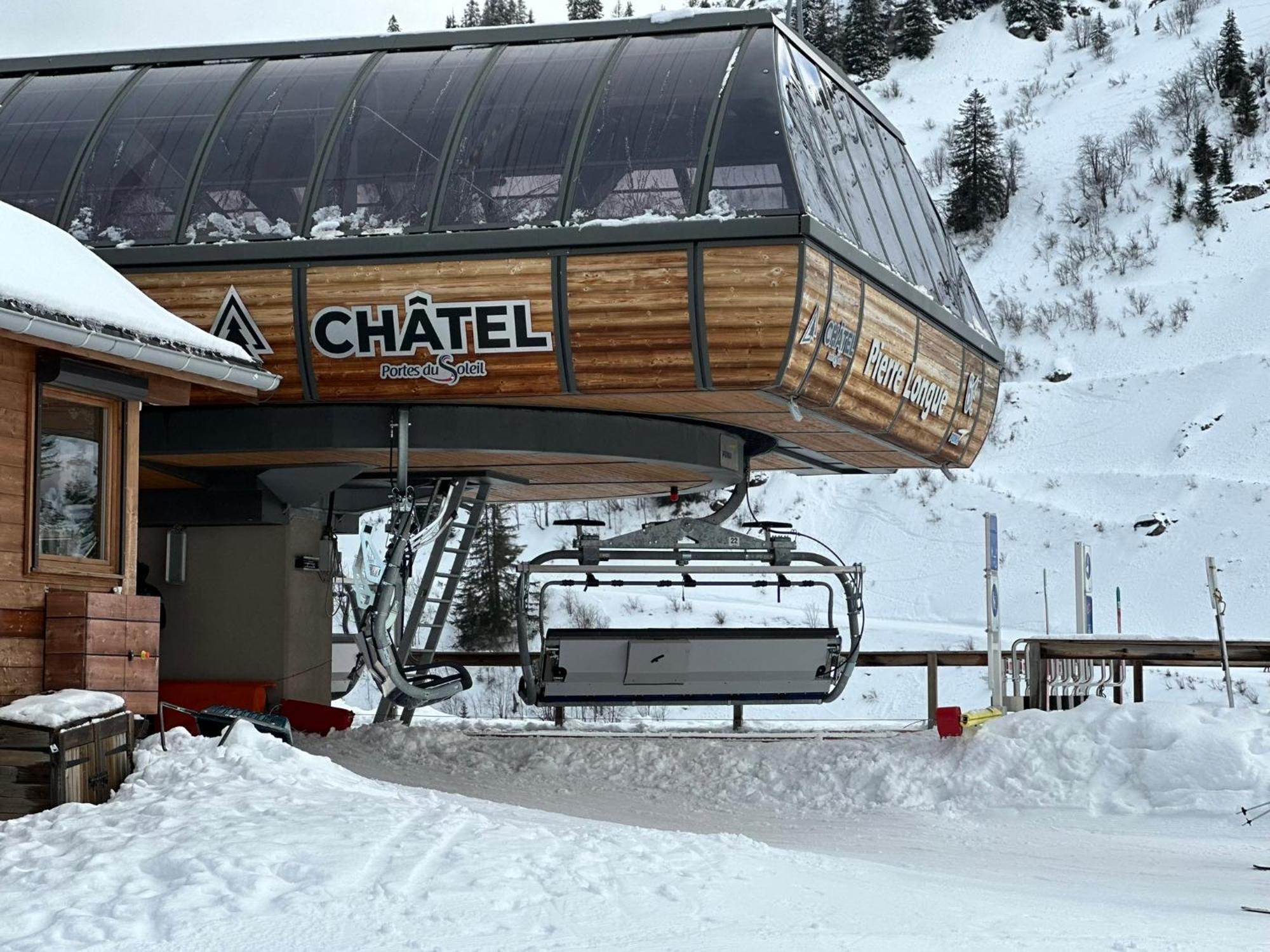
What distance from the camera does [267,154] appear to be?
14.7m

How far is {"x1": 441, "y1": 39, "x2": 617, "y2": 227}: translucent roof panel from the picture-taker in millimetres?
13828

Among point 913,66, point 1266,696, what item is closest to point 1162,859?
point 1266,696

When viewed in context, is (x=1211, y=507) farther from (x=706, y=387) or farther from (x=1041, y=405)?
(x=706, y=387)

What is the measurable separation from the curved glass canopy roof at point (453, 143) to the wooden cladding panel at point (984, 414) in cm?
262

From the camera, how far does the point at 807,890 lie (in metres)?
7.87

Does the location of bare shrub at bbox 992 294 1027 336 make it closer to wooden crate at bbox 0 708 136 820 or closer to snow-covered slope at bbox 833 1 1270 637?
snow-covered slope at bbox 833 1 1270 637

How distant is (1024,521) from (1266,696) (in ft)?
53.7

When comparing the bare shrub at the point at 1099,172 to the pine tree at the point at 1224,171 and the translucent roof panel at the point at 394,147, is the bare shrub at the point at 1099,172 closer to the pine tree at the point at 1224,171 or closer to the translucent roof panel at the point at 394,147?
the pine tree at the point at 1224,171

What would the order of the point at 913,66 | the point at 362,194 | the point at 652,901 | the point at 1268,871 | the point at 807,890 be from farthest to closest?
the point at 913,66 → the point at 362,194 → the point at 1268,871 → the point at 807,890 → the point at 652,901

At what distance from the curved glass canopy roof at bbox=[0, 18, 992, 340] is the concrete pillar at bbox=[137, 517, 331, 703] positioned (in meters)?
3.83

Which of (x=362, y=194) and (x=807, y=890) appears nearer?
(x=807, y=890)

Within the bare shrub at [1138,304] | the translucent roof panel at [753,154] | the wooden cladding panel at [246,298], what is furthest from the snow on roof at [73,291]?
the bare shrub at [1138,304]

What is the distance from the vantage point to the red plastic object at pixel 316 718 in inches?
674

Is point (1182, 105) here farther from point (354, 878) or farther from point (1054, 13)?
point (354, 878)
